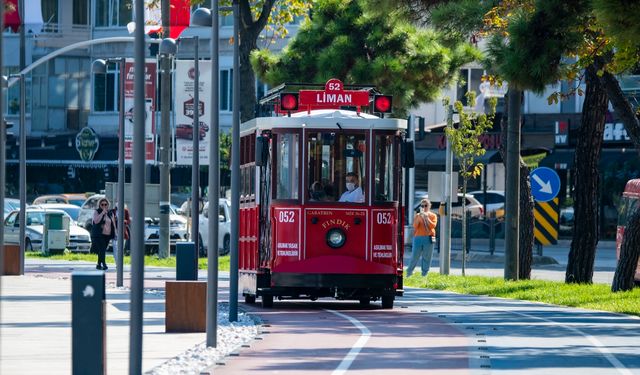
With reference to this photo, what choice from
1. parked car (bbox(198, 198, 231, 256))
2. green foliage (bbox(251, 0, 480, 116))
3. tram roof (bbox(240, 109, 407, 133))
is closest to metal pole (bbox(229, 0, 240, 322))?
tram roof (bbox(240, 109, 407, 133))

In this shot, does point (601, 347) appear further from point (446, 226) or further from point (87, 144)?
point (87, 144)

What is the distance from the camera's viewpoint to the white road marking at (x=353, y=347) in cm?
1605

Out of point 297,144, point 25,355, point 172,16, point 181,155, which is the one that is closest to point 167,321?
point 25,355

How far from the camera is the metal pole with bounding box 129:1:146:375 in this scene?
13.7 meters

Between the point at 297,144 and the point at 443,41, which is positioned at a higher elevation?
the point at 443,41

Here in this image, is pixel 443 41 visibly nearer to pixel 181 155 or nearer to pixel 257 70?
pixel 181 155

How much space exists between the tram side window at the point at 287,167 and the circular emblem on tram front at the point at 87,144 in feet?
158

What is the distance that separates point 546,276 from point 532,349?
21774mm

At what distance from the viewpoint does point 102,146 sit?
7400 cm

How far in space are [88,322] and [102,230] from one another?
27.3m

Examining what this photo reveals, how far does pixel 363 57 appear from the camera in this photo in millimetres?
40719

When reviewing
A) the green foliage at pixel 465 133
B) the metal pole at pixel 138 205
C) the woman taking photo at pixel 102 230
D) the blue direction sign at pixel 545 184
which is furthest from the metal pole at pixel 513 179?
the metal pole at pixel 138 205

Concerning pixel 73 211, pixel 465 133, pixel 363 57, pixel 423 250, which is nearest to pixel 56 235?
pixel 73 211

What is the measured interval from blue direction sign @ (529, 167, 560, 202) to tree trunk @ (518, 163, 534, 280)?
1818 millimetres
